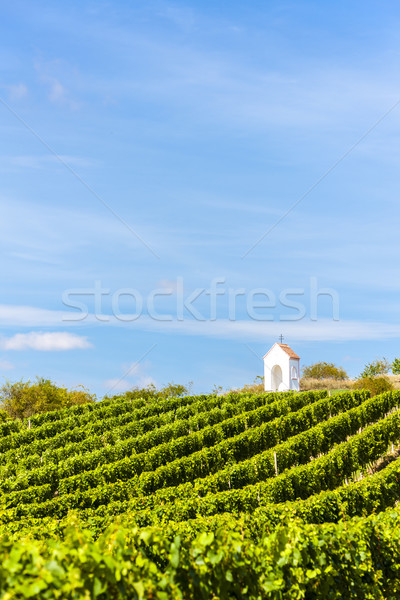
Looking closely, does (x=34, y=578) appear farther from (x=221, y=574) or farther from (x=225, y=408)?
(x=225, y=408)

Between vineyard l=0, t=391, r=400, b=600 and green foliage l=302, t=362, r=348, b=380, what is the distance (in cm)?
3133

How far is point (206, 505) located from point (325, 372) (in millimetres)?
A: 54059

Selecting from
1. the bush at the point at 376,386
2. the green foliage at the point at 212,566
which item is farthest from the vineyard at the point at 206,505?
the bush at the point at 376,386

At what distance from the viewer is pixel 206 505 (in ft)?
49.9

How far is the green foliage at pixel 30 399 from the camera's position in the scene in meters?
48.0

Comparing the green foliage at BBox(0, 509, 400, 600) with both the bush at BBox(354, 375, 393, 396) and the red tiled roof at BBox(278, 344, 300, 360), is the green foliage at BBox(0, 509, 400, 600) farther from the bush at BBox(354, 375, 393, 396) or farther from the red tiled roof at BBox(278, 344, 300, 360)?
the red tiled roof at BBox(278, 344, 300, 360)

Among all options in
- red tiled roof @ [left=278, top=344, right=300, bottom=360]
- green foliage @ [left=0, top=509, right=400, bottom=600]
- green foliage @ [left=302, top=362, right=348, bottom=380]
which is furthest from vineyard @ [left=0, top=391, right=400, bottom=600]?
green foliage @ [left=302, top=362, right=348, bottom=380]

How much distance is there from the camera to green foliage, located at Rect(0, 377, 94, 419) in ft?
157

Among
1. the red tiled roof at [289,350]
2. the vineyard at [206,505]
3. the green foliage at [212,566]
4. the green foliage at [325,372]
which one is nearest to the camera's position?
the green foliage at [212,566]

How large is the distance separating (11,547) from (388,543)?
269 inches

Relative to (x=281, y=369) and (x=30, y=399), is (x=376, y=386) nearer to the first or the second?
(x=281, y=369)

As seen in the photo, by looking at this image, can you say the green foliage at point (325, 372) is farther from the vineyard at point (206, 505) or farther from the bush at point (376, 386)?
the vineyard at point (206, 505)

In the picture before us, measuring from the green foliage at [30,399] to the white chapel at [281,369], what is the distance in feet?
66.0

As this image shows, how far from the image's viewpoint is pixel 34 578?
434 centimetres
